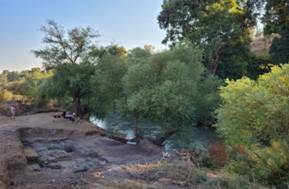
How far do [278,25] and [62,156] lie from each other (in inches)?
1023

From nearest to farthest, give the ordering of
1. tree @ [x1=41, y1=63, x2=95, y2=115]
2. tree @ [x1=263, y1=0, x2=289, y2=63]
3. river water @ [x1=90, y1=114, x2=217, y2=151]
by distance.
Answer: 1. river water @ [x1=90, y1=114, x2=217, y2=151]
2. tree @ [x1=41, y1=63, x2=95, y2=115]
3. tree @ [x1=263, y1=0, x2=289, y2=63]

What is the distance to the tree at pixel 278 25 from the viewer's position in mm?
29312

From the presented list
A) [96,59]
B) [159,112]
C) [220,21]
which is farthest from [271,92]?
[220,21]

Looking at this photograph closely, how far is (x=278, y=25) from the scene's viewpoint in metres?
31.5

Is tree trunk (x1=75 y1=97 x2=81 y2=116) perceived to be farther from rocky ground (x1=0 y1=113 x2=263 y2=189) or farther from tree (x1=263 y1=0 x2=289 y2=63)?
tree (x1=263 y1=0 x2=289 y2=63)

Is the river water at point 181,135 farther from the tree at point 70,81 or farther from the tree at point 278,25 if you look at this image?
the tree at point 278,25

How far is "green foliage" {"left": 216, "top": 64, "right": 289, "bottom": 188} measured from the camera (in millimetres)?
9844

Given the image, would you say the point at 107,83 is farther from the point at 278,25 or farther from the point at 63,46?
the point at 278,25

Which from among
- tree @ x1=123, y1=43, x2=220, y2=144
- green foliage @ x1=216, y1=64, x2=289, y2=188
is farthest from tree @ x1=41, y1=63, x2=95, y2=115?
green foliage @ x1=216, y1=64, x2=289, y2=188

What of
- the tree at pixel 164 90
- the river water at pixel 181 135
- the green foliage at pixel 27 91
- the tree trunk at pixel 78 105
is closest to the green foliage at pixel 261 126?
the tree at pixel 164 90

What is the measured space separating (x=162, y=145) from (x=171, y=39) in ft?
55.5

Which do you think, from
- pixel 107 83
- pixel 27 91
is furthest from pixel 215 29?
pixel 27 91

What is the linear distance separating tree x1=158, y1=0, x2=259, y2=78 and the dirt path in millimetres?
15736

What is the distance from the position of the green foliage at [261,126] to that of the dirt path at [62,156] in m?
3.77
